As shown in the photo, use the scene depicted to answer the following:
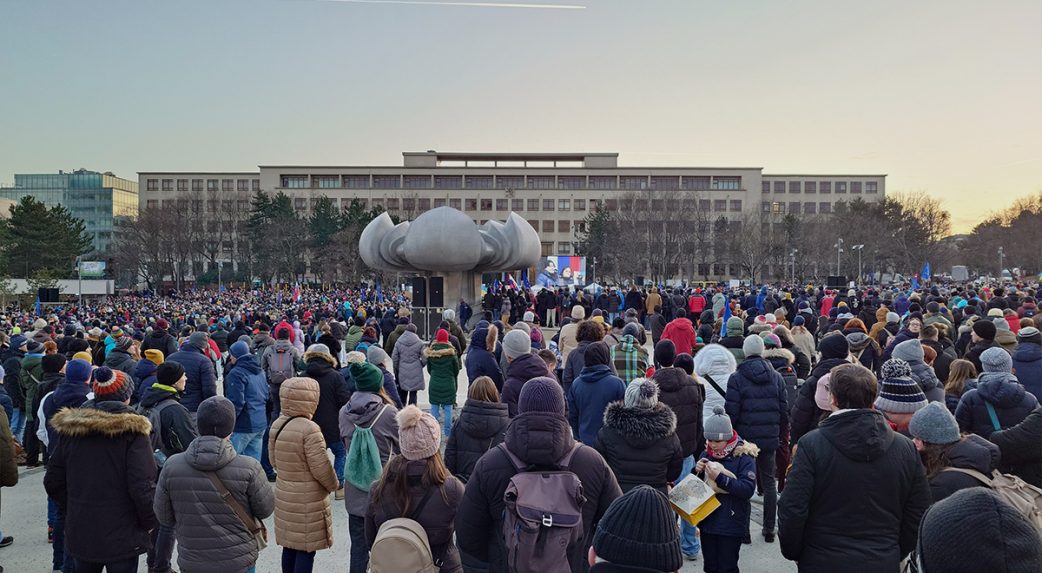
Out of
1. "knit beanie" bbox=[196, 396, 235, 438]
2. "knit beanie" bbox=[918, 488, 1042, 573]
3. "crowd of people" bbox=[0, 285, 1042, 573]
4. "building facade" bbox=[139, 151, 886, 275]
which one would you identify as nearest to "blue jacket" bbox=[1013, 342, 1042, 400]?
"crowd of people" bbox=[0, 285, 1042, 573]

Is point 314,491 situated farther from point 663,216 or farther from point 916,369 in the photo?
point 663,216

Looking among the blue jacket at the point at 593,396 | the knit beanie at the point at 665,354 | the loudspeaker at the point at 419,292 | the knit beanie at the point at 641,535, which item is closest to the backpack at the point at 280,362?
the blue jacket at the point at 593,396

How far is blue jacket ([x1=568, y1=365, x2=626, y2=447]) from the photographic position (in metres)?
5.56

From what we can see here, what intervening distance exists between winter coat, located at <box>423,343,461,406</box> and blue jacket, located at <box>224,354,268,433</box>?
2.04 meters

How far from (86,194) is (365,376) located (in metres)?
131

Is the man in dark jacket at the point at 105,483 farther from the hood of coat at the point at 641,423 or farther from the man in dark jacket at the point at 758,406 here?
the man in dark jacket at the point at 758,406

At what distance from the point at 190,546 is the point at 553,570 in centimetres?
236

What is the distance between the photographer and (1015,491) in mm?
3279

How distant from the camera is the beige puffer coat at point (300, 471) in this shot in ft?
15.0

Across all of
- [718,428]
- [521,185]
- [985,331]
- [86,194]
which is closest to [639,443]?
[718,428]

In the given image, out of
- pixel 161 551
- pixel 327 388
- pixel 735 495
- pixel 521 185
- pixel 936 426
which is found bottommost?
pixel 161 551

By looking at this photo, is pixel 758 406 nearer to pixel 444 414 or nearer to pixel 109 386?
pixel 444 414

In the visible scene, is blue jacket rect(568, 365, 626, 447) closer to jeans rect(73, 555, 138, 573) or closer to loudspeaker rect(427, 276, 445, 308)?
jeans rect(73, 555, 138, 573)

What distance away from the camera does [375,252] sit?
928 inches
